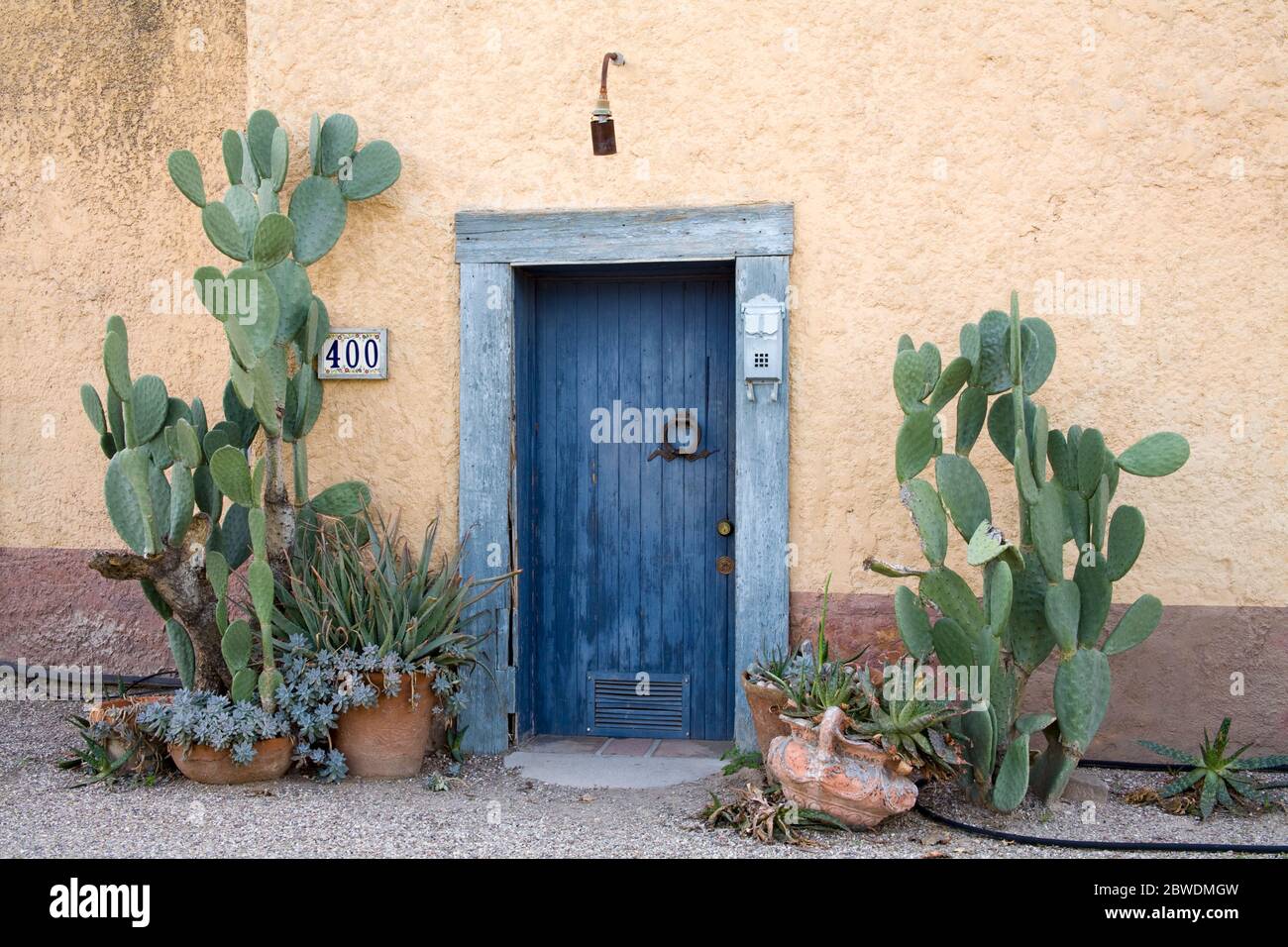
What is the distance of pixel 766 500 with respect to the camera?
4988 millimetres

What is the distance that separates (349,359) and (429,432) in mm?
475

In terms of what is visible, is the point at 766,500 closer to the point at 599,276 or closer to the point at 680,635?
the point at 680,635

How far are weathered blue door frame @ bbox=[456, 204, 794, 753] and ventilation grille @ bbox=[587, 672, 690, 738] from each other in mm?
371

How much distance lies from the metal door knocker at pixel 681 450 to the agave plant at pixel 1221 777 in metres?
2.19

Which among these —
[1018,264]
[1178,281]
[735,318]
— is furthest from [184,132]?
[1178,281]

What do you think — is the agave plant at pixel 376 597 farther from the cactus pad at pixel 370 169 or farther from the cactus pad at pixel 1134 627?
the cactus pad at pixel 1134 627

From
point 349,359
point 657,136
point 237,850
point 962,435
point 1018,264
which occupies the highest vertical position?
point 657,136

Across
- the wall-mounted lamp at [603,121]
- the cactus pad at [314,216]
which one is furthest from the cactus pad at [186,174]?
the wall-mounted lamp at [603,121]

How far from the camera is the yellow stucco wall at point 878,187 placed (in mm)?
4691

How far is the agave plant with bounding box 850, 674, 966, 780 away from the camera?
4066mm

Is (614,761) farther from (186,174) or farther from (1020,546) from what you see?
(186,174)

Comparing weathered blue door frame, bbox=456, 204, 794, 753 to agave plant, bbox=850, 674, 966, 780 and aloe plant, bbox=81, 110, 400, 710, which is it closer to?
aloe plant, bbox=81, 110, 400, 710

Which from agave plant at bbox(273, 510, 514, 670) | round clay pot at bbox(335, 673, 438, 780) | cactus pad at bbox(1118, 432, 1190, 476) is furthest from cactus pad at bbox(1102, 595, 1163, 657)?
round clay pot at bbox(335, 673, 438, 780)

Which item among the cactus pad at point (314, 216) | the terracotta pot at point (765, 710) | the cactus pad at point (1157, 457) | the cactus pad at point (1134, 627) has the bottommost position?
the terracotta pot at point (765, 710)
